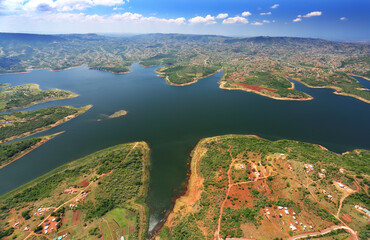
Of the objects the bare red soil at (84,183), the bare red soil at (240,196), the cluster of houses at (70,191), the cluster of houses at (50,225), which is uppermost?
the bare red soil at (240,196)

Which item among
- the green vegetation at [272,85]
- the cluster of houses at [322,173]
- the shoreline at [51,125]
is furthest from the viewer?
the green vegetation at [272,85]

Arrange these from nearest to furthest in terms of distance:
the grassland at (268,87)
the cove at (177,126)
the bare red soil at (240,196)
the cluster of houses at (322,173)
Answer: the bare red soil at (240,196) → the cluster of houses at (322,173) → the cove at (177,126) → the grassland at (268,87)

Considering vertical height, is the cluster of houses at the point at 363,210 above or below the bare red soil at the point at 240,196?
above

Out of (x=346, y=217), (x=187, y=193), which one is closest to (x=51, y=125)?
(x=187, y=193)

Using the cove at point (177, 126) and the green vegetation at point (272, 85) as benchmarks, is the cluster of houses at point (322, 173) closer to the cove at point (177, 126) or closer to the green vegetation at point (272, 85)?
the cove at point (177, 126)

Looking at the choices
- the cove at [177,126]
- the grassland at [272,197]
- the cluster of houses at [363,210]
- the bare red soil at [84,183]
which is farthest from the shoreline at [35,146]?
the cluster of houses at [363,210]

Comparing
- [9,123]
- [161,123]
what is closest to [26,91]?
[9,123]

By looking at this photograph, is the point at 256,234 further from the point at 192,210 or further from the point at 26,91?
the point at 26,91

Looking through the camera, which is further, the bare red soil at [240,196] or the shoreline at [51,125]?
the shoreline at [51,125]
